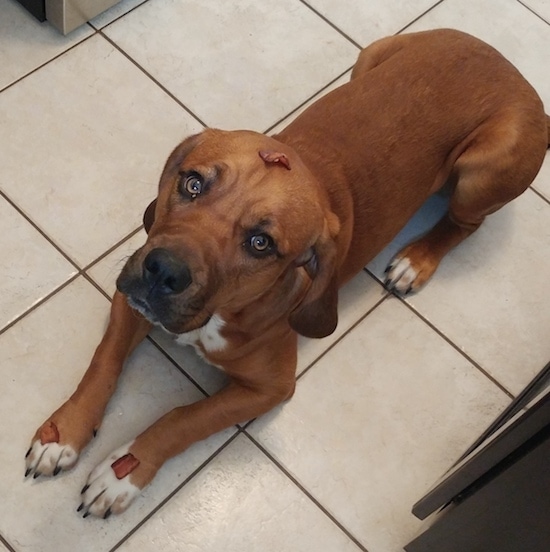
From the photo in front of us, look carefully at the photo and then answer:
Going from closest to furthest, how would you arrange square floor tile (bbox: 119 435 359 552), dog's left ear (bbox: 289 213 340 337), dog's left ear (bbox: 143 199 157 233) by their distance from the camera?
dog's left ear (bbox: 289 213 340 337), dog's left ear (bbox: 143 199 157 233), square floor tile (bbox: 119 435 359 552)

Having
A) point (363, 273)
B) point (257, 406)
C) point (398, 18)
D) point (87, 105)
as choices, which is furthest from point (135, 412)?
point (398, 18)

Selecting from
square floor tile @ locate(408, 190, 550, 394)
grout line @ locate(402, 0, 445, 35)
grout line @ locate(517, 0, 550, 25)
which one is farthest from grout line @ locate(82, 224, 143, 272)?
grout line @ locate(517, 0, 550, 25)

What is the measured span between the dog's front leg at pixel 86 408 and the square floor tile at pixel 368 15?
1553 mm

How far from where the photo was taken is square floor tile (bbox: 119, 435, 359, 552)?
2.16m

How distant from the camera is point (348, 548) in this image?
88.5 inches

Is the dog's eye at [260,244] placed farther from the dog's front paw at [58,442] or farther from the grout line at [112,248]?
the grout line at [112,248]

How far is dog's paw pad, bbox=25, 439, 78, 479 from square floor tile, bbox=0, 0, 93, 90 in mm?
1296

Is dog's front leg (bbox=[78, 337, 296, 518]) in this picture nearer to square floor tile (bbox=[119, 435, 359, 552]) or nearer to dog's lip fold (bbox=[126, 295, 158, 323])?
square floor tile (bbox=[119, 435, 359, 552])

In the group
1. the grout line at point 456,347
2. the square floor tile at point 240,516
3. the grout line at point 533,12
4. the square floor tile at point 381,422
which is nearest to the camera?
the square floor tile at point 240,516

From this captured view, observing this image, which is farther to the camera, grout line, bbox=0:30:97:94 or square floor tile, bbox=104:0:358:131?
square floor tile, bbox=104:0:358:131

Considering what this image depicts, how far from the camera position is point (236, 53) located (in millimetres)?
2973

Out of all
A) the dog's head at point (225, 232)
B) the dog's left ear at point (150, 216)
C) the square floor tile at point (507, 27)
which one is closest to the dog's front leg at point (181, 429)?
the dog's head at point (225, 232)

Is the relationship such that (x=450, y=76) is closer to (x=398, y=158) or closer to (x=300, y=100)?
(x=398, y=158)

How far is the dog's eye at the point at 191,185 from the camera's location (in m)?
1.80
